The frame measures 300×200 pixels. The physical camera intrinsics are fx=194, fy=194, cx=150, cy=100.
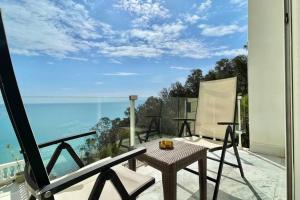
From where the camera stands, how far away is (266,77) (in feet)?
10.7

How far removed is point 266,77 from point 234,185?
1976 millimetres

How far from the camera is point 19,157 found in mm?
2383

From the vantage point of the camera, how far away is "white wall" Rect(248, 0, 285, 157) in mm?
3156

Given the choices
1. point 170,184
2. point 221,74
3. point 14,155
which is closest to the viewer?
point 170,184

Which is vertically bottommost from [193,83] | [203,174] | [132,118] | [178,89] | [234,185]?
[234,185]

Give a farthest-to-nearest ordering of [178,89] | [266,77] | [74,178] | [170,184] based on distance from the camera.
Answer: [178,89]
[266,77]
[170,184]
[74,178]

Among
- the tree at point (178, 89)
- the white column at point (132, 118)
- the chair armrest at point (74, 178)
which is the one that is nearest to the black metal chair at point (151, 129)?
the white column at point (132, 118)

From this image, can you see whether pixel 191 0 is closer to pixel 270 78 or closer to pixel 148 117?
pixel 270 78

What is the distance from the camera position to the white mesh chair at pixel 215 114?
2396 mm

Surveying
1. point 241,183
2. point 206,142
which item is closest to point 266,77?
point 206,142

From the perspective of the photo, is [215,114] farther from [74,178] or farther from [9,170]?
[9,170]

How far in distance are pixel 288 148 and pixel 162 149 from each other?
101cm

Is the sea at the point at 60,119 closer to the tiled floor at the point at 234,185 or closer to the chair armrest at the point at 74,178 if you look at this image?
the tiled floor at the point at 234,185

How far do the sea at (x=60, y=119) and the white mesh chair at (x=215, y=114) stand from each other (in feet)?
3.30
